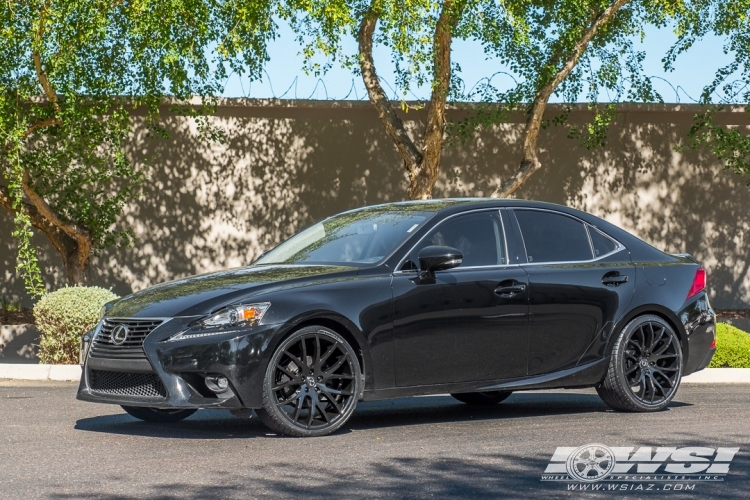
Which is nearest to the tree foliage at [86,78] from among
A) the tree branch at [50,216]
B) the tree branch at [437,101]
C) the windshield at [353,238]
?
the tree branch at [50,216]

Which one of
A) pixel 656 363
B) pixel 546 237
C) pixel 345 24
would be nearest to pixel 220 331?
pixel 546 237

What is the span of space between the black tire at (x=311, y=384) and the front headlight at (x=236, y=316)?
245 mm

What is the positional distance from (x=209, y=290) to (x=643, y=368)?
3497 mm

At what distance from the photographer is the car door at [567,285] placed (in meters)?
8.59

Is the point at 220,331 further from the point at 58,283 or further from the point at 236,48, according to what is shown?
the point at 58,283

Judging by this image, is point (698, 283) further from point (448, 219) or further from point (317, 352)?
point (317, 352)

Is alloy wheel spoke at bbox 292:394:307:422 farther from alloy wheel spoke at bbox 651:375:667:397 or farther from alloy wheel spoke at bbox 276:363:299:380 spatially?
alloy wheel spoke at bbox 651:375:667:397

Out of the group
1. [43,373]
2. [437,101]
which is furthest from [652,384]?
[437,101]

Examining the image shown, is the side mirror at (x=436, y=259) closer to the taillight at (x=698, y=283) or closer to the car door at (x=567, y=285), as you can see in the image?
the car door at (x=567, y=285)

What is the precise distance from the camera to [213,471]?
645 centimetres

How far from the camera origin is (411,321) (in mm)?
7969

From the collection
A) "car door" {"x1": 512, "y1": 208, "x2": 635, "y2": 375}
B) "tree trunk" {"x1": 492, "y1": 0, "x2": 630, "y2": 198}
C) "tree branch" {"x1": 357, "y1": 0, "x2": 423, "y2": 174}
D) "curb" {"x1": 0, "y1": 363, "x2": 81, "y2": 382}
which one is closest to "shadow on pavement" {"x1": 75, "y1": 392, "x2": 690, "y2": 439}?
"car door" {"x1": 512, "y1": 208, "x2": 635, "y2": 375}

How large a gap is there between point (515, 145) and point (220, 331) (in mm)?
12038

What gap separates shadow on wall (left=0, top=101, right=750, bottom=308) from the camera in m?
18.2
